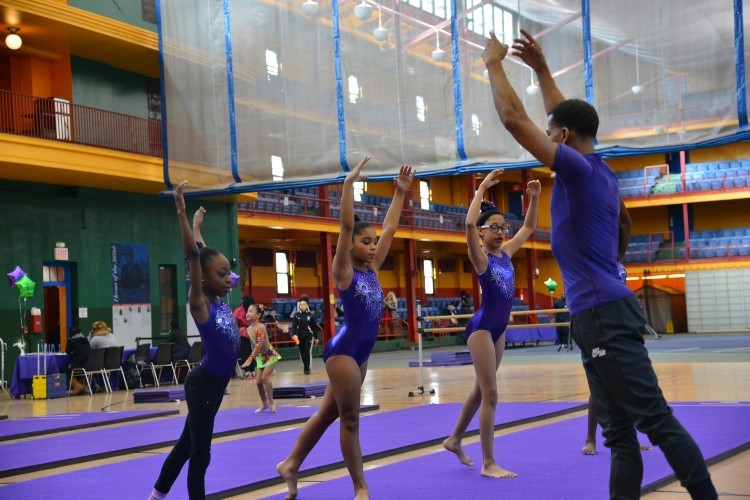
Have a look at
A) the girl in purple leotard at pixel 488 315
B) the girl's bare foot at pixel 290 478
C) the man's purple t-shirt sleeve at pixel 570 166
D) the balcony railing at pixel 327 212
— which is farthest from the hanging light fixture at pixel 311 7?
the man's purple t-shirt sleeve at pixel 570 166

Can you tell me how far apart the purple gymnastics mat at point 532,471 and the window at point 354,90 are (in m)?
10.1

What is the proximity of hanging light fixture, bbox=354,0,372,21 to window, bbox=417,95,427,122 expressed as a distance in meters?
1.89

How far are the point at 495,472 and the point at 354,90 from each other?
1222 cm

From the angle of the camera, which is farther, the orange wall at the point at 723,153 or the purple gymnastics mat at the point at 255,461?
the orange wall at the point at 723,153

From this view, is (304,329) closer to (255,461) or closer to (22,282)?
(22,282)

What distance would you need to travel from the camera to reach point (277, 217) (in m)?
31.7

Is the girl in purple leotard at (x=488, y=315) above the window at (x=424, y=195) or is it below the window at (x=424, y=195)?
below

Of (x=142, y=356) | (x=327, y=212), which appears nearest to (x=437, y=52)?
(x=142, y=356)

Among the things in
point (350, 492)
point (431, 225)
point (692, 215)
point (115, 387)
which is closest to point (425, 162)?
point (115, 387)

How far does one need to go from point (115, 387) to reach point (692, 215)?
36208 millimetres

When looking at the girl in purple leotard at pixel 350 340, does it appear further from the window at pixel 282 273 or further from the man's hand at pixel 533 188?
the window at pixel 282 273

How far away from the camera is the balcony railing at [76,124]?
21625 mm

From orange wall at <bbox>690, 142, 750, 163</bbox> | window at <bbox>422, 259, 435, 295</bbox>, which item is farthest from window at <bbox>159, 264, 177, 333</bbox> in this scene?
orange wall at <bbox>690, 142, 750, 163</bbox>

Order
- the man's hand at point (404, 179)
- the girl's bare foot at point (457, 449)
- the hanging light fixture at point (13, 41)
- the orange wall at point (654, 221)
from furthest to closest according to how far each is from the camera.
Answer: the orange wall at point (654, 221), the hanging light fixture at point (13, 41), the girl's bare foot at point (457, 449), the man's hand at point (404, 179)
